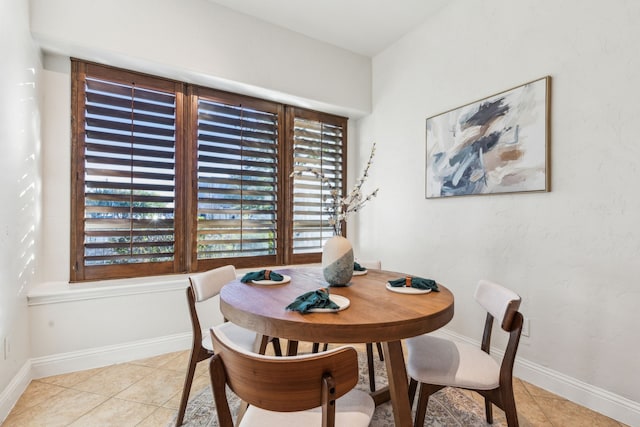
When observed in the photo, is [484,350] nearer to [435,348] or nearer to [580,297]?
[435,348]

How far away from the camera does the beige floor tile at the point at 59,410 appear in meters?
1.75

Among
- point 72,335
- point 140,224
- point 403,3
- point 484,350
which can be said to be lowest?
point 72,335

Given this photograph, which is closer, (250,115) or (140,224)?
(140,224)

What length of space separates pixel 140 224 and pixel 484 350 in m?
2.68

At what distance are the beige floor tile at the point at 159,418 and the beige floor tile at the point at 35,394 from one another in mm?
766

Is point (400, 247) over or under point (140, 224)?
under

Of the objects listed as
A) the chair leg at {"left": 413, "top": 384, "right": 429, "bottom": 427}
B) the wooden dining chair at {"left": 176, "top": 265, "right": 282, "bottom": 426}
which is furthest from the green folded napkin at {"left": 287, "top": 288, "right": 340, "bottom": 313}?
the chair leg at {"left": 413, "top": 384, "right": 429, "bottom": 427}

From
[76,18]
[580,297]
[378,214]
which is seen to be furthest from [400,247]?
[76,18]

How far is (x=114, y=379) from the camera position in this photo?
223 cm

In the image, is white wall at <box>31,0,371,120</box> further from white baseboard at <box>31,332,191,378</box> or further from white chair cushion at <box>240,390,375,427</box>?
white chair cushion at <box>240,390,375,427</box>

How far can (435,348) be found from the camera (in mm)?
1609

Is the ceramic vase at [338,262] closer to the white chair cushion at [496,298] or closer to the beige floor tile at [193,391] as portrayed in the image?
the white chair cushion at [496,298]

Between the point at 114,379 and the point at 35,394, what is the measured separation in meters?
0.43

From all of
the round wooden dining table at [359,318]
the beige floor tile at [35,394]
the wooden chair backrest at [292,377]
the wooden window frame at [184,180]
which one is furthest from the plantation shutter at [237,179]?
the wooden chair backrest at [292,377]
